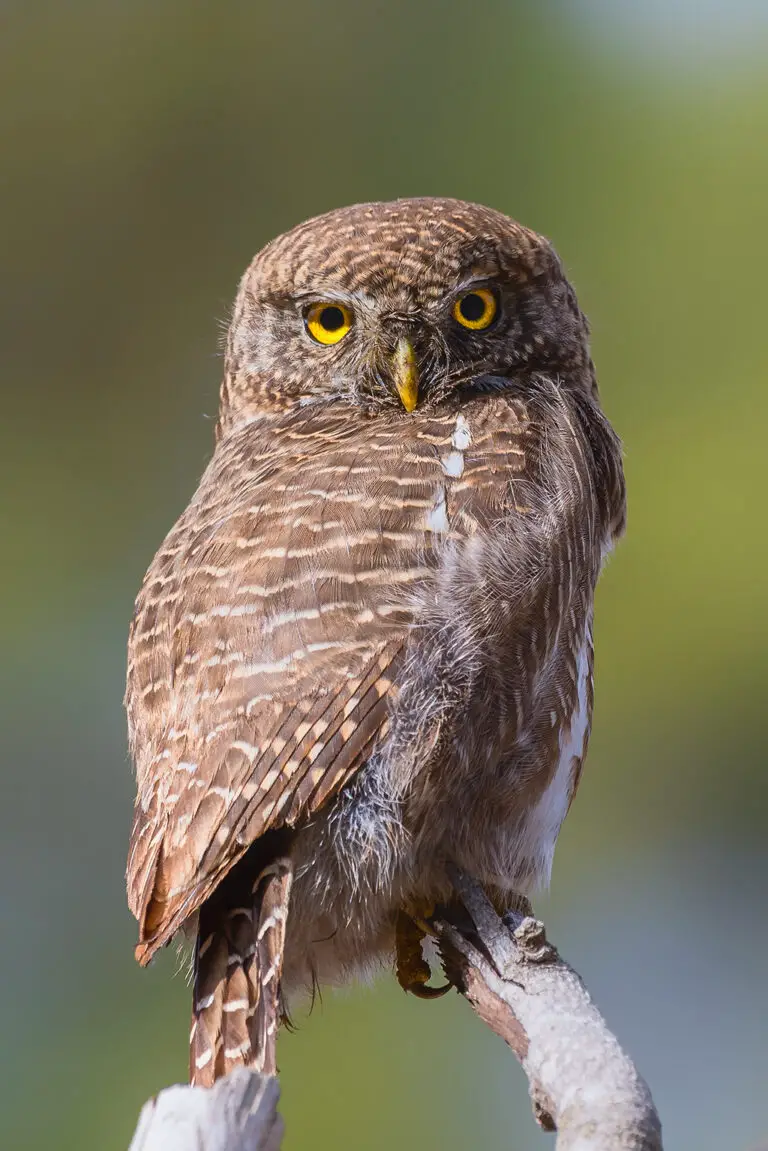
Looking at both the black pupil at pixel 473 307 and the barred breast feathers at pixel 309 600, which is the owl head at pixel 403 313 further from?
the barred breast feathers at pixel 309 600

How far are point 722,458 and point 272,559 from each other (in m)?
4.85

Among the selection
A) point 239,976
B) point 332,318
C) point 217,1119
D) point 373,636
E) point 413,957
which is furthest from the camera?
point 332,318

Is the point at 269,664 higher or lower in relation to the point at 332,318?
lower

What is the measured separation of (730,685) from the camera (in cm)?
Answer: 811

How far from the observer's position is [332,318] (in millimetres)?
3203

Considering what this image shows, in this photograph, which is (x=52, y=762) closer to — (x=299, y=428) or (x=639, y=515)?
(x=639, y=515)

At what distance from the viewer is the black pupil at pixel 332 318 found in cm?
319

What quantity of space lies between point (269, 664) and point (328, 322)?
1062 mm

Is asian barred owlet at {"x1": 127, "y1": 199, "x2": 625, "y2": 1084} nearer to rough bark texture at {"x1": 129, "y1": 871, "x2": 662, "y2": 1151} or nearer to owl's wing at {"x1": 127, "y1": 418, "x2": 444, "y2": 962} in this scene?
owl's wing at {"x1": 127, "y1": 418, "x2": 444, "y2": 962}

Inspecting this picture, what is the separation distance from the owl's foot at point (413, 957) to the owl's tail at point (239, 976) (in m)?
0.42

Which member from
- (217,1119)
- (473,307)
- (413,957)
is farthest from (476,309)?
(217,1119)

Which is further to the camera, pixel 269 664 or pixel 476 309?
pixel 476 309

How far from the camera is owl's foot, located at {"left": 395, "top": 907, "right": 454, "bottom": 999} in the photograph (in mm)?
2758

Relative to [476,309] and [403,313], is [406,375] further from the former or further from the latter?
[476,309]
